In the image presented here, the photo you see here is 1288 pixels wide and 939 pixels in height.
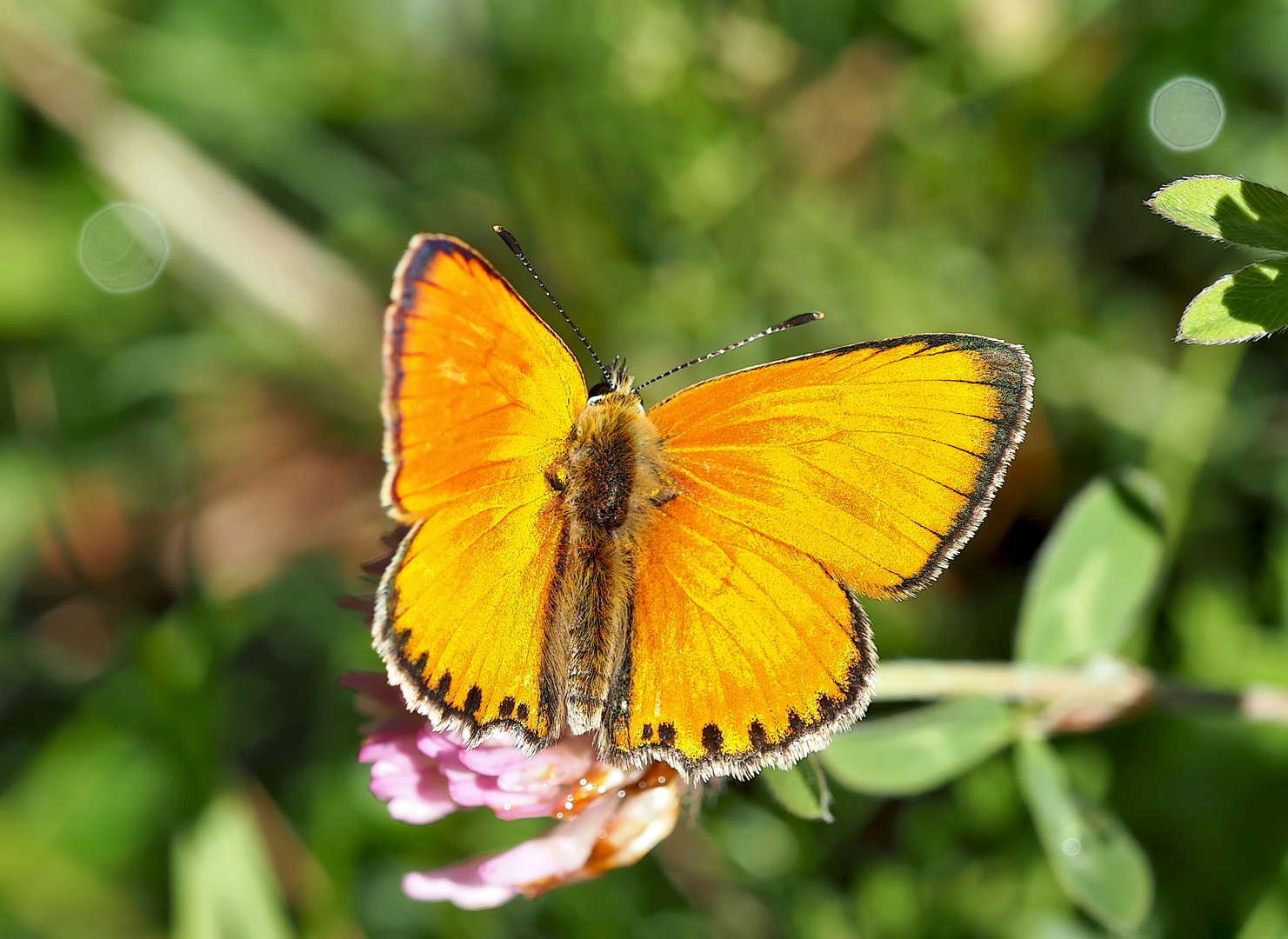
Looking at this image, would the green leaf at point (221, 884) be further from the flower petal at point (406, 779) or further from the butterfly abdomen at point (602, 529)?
the butterfly abdomen at point (602, 529)

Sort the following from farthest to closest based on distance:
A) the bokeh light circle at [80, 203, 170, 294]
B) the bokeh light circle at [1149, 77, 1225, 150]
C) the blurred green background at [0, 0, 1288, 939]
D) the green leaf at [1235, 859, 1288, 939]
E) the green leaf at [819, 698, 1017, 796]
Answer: the bokeh light circle at [80, 203, 170, 294] < the bokeh light circle at [1149, 77, 1225, 150] < the blurred green background at [0, 0, 1288, 939] < the green leaf at [1235, 859, 1288, 939] < the green leaf at [819, 698, 1017, 796]

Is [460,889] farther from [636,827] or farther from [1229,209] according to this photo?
[1229,209]

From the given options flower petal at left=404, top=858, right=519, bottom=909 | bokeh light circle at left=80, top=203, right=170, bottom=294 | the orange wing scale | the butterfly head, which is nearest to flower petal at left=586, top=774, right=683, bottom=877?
flower petal at left=404, top=858, right=519, bottom=909

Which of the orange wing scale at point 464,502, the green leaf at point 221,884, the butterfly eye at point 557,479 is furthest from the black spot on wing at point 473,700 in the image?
the green leaf at point 221,884

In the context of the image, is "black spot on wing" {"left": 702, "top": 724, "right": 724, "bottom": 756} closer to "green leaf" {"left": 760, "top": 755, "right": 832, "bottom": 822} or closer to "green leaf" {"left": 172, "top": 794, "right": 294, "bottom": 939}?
"green leaf" {"left": 760, "top": 755, "right": 832, "bottom": 822}

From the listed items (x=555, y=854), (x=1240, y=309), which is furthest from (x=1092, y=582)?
(x=555, y=854)
